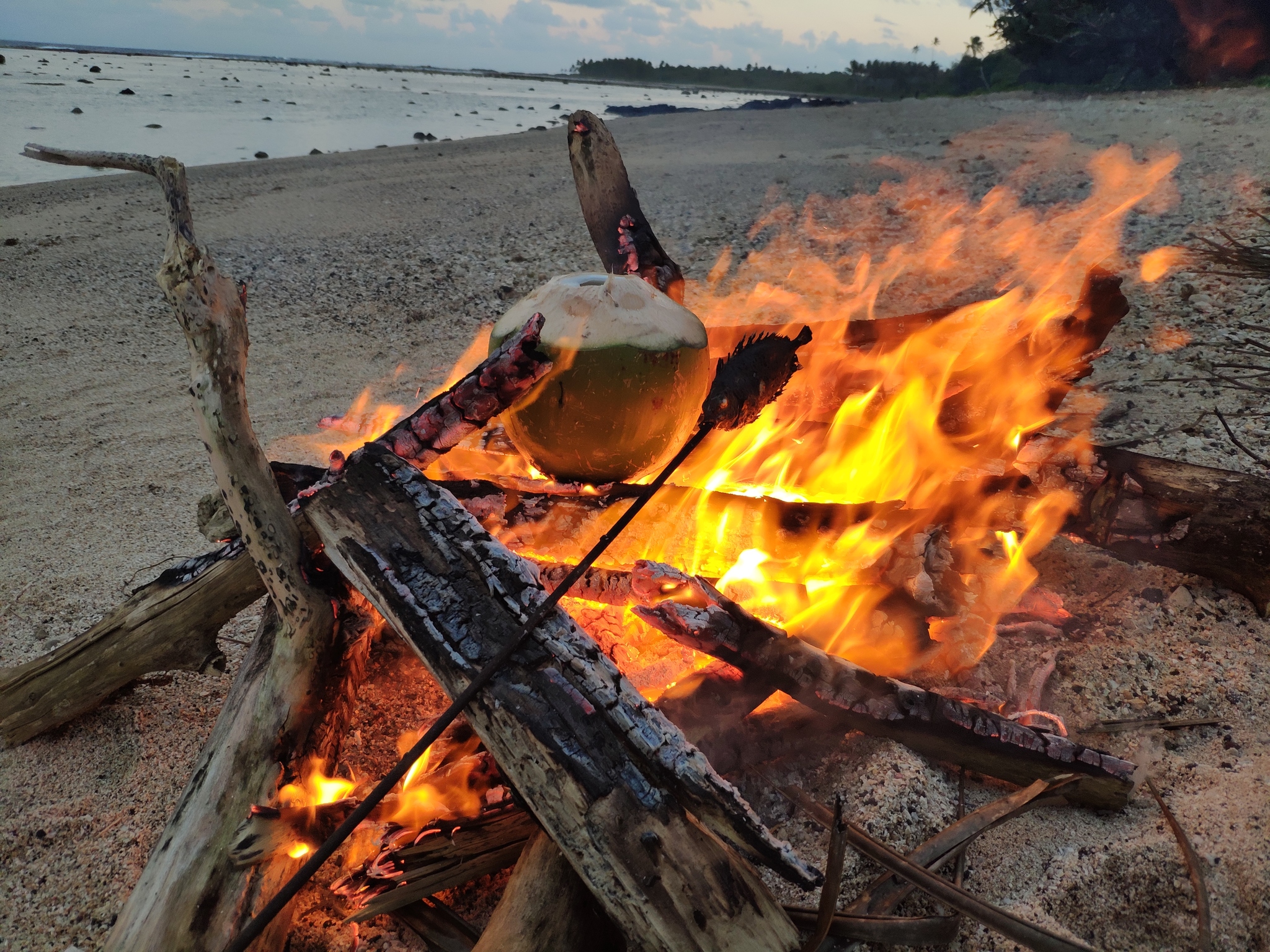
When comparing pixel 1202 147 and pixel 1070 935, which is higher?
pixel 1202 147

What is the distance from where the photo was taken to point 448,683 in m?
1.61

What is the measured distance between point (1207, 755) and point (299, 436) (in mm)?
4057

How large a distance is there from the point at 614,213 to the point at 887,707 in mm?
2392

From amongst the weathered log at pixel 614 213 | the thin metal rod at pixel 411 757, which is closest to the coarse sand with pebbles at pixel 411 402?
the thin metal rod at pixel 411 757

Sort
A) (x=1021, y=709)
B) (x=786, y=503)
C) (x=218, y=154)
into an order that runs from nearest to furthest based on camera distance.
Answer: (x=1021, y=709) < (x=786, y=503) < (x=218, y=154)

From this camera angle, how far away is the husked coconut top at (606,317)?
2.39m

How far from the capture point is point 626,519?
1.60 metres

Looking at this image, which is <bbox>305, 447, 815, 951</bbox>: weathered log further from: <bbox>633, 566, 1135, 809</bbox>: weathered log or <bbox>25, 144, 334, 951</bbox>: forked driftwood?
<bbox>633, 566, 1135, 809</bbox>: weathered log

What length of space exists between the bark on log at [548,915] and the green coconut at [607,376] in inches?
50.9

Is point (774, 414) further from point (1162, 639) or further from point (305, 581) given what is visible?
point (305, 581)

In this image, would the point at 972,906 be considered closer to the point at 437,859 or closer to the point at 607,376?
the point at 437,859

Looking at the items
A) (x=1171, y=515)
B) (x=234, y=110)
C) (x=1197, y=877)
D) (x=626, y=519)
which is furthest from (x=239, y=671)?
(x=234, y=110)

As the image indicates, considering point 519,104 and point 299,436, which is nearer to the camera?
point 299,436

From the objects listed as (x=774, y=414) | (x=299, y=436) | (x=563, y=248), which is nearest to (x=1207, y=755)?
(x=774, y=414)
